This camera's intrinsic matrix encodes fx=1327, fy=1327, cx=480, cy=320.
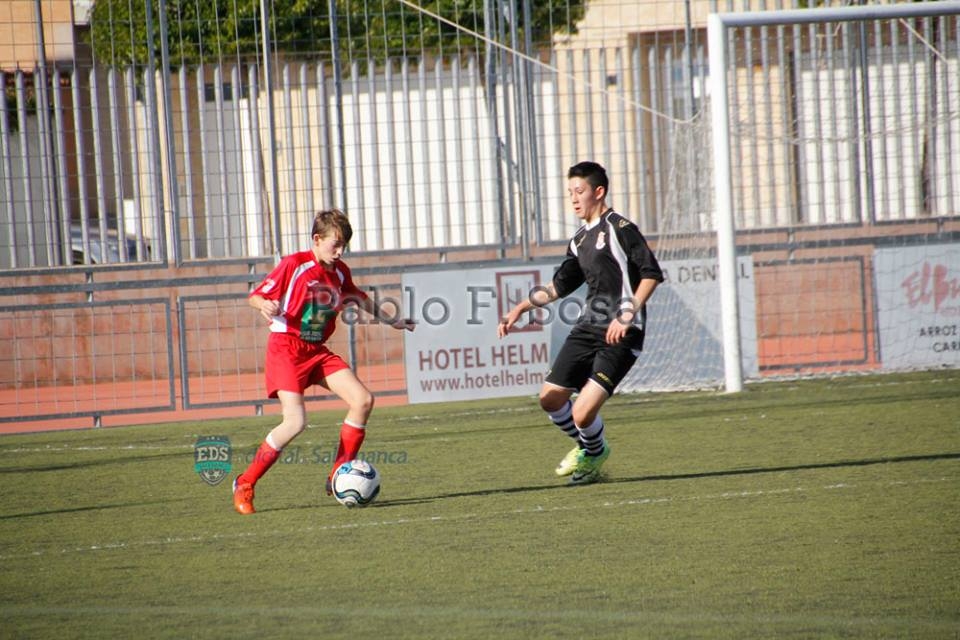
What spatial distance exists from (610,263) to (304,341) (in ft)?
5.96

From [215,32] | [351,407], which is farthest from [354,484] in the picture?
[215,32]

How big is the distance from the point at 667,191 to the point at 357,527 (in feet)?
29.0

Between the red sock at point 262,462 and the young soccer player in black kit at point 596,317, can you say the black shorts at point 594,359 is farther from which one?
the red sock at point 262,462

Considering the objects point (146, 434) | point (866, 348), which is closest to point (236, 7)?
point (146, 434)

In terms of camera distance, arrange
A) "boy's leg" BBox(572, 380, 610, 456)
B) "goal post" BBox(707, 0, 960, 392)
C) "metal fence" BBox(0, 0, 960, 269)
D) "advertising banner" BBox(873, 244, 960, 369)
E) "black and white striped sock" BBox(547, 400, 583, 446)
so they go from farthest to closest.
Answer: "advertising banner" BBox(873, 244, 960, 369)
"metal fence" BBox(0, 0, 960, 269)
"goal post" BBox(707, 0, 960, 392)
"black and white striped sock" BBox(547, 400, 583, 446)
"boy's leg" BBox(572, 380, 610, 456)

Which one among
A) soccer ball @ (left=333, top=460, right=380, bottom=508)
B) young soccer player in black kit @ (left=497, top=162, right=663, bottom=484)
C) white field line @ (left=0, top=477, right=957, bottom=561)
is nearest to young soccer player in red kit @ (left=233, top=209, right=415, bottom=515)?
soccer ball @ (left=333, top=460, right=380, bottom=508)

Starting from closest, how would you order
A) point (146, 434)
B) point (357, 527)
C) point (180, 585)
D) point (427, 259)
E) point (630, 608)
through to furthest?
point (630, 608), point (180, 585), point (357, 527), point (146, 434), point (427, 259)

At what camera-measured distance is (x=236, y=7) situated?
43.8ft

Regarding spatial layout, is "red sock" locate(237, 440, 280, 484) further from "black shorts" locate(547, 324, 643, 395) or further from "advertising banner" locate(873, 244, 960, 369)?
"advertising banner" locate(873, 244, 960, 369)

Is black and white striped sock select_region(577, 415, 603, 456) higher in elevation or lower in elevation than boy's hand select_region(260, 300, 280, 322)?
lower

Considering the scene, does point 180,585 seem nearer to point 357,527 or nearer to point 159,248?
point 357,527

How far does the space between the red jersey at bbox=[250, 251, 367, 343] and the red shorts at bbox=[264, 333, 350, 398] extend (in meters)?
0.05

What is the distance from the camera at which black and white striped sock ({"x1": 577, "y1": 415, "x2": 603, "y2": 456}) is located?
25.0ft

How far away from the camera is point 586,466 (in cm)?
777
